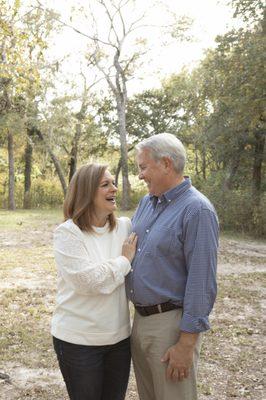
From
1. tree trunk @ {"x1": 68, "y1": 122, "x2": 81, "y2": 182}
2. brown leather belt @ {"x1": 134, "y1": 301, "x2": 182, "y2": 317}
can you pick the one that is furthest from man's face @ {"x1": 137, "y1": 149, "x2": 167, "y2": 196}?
tree trunk @ {"x1": 68, "y1": 122, "x2": 81, "y2": 182}

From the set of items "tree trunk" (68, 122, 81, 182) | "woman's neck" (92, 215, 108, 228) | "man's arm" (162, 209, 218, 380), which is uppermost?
"tree trunk" (68, 122, 81, 182)

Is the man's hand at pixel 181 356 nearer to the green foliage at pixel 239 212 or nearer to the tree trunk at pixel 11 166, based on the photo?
the green foliage at pixel 239 212

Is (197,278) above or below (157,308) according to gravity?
above

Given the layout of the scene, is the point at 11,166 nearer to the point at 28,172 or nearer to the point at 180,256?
the point at 28,172

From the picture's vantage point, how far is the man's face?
222 centimetres

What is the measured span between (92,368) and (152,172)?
1.01m

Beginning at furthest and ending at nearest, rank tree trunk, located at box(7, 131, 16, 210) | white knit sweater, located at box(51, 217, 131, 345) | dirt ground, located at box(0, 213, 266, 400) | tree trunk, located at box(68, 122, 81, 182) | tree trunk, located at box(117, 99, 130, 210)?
tree trunk, located at box(68, 122, 81, 182), tree trunk, located at box(117, 99, 130, 210), tree trunk, located at box(7, 131, 16, 210), dirt ground, located at box(0, 213, 266, 400), white knit sweater, located at box(51, 217, 131, 345)

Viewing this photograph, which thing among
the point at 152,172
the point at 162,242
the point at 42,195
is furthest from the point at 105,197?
the point at 42,195

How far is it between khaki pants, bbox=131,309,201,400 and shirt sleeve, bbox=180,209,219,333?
12cm

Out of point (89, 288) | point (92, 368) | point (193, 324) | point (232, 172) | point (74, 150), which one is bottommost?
point (92, 368)

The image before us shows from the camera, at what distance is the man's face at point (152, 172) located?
2217 millimetres

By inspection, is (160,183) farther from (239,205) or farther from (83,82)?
(83,82)

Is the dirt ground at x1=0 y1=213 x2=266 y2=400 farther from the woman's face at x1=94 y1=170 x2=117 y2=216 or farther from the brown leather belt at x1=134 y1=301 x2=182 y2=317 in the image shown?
the woman's face at x1=94 y1=170 x2=117 y2=216

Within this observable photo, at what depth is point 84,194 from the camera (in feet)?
7.48
